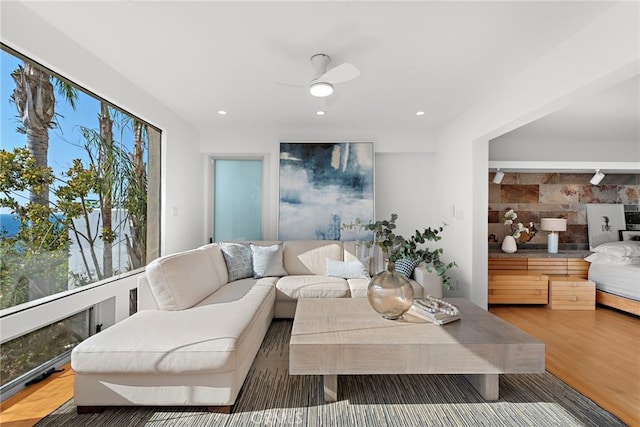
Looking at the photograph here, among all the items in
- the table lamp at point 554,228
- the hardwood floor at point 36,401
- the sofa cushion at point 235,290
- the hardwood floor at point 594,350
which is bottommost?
the hardwood floor at point 36,401

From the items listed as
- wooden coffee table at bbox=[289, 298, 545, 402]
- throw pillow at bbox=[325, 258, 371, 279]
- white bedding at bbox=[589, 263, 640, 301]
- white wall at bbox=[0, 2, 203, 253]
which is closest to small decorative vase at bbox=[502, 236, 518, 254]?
white bedding at bbox=[589, 263, 640, 301]

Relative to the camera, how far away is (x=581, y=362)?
2525 millimetres

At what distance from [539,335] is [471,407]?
1.69 m

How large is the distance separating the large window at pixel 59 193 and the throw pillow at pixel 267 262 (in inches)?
48.3

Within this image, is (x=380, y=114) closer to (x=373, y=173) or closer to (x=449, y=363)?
(x=373, y=173)

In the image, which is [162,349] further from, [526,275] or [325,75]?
[526,275]

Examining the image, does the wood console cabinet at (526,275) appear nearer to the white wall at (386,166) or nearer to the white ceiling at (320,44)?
the white wall at (386,166)

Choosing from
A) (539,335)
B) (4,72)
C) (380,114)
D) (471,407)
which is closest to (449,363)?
(471,407)

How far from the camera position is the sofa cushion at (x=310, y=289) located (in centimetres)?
331

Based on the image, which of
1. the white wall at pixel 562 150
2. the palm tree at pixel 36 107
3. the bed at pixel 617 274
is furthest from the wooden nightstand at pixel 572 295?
the palm tree at pixel 36 107

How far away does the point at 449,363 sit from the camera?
183 cm

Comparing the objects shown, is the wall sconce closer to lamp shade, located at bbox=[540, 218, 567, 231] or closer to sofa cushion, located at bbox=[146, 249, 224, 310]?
lamp shade, located at bbox=[540, 218, 567, 231]

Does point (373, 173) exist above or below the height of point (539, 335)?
above

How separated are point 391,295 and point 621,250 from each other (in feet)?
12.6
